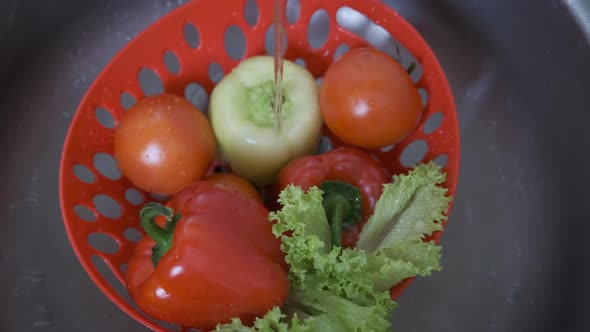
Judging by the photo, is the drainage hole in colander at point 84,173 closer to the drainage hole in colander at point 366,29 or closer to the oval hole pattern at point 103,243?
→ the oval hole pattern at point 103,243

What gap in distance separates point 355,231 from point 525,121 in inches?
13.1

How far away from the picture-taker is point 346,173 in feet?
2.58

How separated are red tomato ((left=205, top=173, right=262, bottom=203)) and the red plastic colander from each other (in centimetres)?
14

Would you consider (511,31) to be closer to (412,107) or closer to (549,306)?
(412,107)

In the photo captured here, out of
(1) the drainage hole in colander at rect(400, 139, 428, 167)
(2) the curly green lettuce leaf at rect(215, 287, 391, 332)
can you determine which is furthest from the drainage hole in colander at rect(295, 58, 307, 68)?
(2) the curly green lettuce leaf at rect(215, 287, 391, 332)

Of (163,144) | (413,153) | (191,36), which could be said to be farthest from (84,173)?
(413,153)

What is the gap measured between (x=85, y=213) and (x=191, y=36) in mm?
338

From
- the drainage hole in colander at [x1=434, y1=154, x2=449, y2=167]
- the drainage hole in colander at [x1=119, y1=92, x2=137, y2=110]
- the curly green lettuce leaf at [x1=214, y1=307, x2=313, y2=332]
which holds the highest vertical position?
the drainage hole in colander at [x1=119, y1=92, x2=137, y2=110]

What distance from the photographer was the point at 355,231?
0.78 metres

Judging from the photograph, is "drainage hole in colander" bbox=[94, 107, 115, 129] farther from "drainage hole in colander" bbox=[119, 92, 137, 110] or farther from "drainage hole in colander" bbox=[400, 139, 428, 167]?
"drainage hole in colander" bbox=[400, 139, 428, 167]

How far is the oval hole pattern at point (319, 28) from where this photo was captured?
0.97 meters

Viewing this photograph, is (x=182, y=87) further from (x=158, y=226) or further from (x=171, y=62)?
(x=158, y=226)

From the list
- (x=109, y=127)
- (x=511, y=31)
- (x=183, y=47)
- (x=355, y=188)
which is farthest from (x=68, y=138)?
(x=511, y=31)

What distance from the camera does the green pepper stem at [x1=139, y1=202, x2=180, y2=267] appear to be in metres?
0.58
